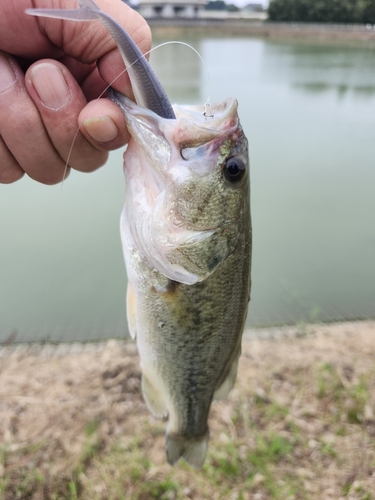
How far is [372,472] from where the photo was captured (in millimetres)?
2322

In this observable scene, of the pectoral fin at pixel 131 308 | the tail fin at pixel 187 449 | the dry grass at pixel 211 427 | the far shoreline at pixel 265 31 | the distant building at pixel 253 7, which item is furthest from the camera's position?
the distant building at pixel 253 7

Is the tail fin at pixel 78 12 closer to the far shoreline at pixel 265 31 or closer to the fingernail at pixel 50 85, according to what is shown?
the fingernail at pixel 50 85

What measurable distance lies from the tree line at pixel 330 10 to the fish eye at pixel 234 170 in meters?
43.2

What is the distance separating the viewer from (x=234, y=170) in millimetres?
1174

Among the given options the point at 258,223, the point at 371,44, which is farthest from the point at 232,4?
the point at 258,223

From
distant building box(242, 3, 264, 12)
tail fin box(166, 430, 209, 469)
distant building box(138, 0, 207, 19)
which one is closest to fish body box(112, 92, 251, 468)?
tail fin box(166, 430, 209, 469)

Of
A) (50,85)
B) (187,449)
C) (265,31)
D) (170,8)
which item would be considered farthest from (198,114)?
(170,8)

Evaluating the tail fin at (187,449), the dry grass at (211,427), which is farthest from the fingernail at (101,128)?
the dry grass at (211,427)

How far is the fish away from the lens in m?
1.12

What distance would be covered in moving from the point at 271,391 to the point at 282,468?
0.53 meters

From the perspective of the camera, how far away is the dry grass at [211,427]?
87.4 inches

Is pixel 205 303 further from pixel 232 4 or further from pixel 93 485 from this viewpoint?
pixel 232 4

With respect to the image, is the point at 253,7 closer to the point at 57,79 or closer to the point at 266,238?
the point at 266,238

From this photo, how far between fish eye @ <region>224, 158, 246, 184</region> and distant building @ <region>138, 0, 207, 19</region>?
5269 centimetres
